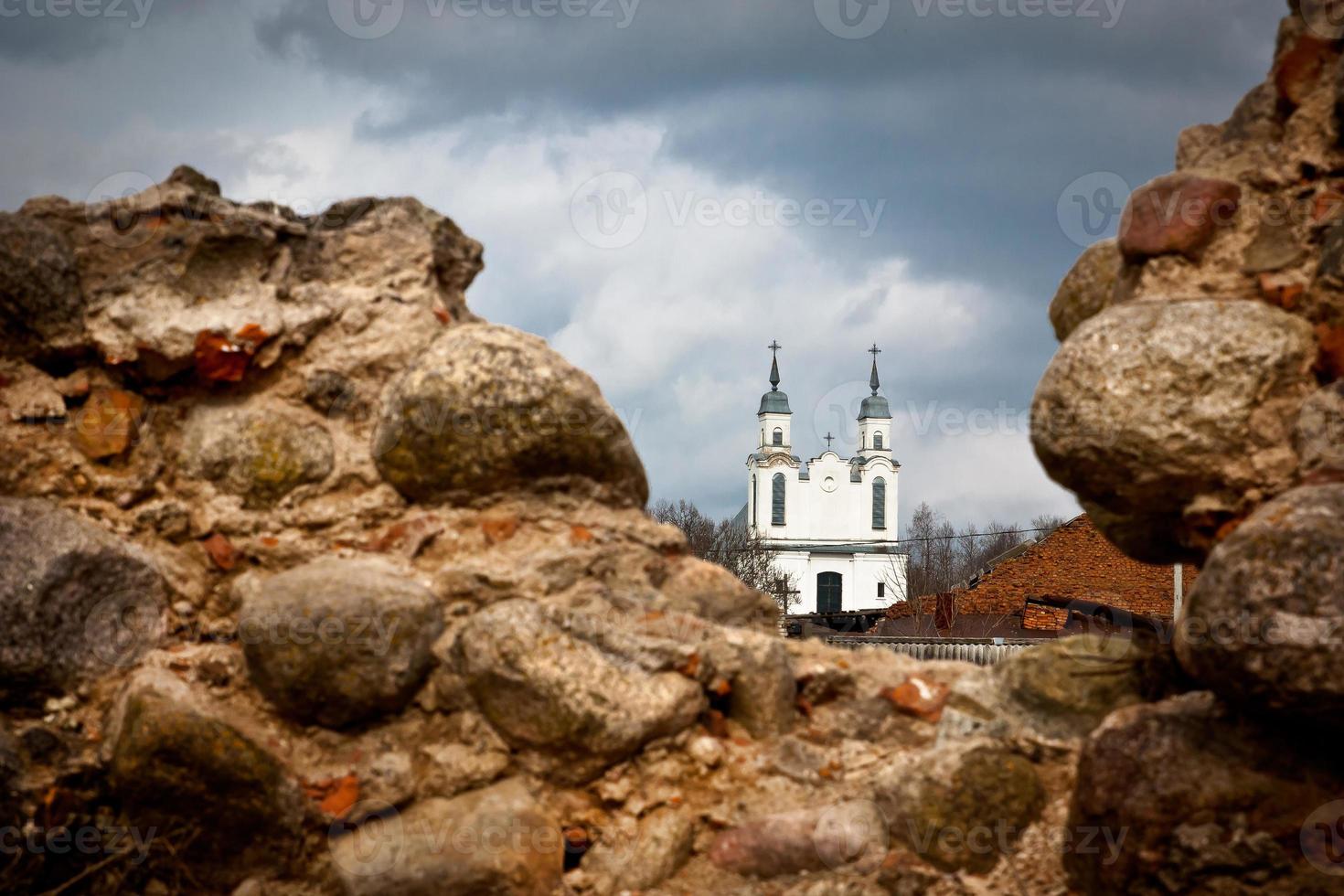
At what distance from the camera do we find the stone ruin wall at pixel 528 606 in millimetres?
3230

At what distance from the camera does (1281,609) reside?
278 cm

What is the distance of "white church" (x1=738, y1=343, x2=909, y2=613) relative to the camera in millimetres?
73562

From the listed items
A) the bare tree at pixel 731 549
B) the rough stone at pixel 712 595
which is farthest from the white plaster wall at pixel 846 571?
the rough stone at pixel 712 595

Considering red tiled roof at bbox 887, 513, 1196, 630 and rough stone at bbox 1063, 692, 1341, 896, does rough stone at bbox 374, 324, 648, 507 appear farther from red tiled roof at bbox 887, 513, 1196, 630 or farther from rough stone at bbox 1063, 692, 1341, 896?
red tiled roof at bbox 887, 513, 1196, 630

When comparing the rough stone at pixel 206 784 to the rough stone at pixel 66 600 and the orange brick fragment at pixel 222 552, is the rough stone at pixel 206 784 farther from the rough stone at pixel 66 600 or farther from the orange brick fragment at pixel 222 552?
the orange brick fragment at pixel 222 552

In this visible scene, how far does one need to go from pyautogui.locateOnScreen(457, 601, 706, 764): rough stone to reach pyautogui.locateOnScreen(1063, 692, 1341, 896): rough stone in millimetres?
1122

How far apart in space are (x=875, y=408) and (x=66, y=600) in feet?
271

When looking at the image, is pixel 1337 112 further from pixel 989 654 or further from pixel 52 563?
pixel 989 654

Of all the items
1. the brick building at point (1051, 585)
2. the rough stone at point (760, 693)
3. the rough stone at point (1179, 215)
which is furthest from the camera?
the brick building at point (1051, 585)

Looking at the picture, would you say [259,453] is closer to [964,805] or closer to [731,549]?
[964,805]

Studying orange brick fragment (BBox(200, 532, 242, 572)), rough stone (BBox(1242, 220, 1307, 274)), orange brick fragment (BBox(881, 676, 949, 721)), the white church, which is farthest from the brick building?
the white church

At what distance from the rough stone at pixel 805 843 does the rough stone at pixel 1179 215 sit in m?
1.71

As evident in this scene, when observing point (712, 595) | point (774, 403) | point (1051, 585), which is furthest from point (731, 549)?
point (774, 403)

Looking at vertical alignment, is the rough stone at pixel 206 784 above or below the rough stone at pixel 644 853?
above
